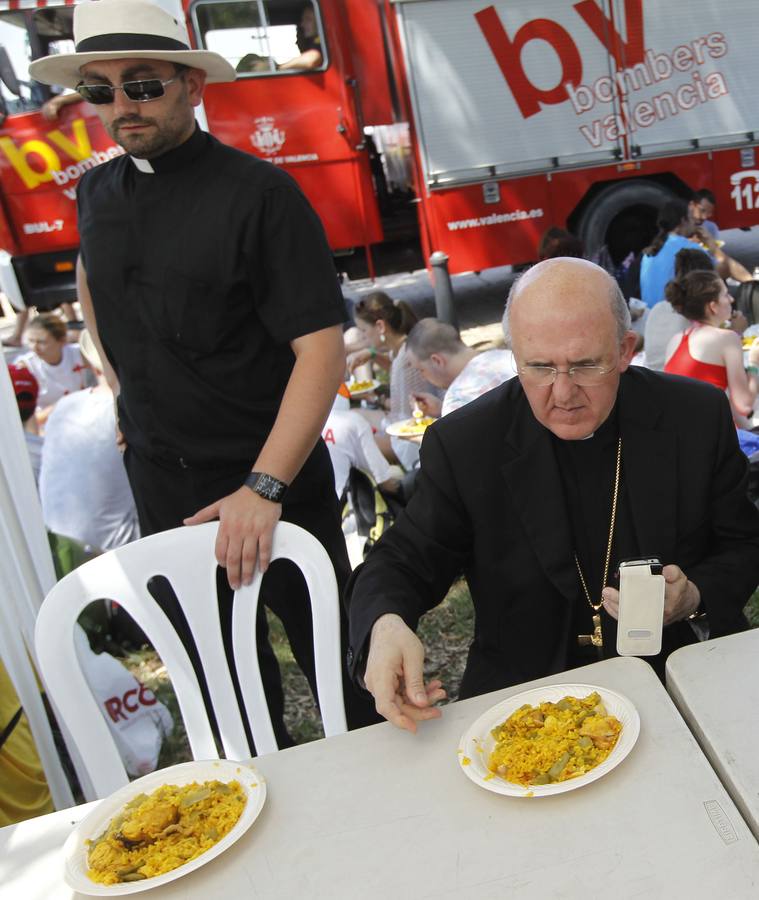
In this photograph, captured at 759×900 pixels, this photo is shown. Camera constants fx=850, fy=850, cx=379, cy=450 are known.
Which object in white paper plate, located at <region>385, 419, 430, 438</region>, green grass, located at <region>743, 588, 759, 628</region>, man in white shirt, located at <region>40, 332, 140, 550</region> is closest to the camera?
green grass, located at <region>743, 588, 759, 628</region>

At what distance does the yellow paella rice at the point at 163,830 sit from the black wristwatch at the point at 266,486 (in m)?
0.71

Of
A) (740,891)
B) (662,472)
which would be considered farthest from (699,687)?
(662,472)

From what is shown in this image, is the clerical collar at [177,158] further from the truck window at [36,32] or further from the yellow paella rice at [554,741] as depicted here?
the truck window at [36,32]

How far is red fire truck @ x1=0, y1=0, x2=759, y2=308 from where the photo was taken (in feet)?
24.0

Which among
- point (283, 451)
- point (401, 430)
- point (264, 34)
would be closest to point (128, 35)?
point (283, 451)

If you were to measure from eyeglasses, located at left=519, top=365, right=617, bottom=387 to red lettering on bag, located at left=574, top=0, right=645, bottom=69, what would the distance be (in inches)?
282

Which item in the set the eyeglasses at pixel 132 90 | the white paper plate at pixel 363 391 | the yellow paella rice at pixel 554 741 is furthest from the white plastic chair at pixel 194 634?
the white paper plate at pixel 363 391

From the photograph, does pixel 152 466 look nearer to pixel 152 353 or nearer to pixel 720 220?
pixel 152 353

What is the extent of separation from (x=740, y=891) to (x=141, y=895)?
76cm

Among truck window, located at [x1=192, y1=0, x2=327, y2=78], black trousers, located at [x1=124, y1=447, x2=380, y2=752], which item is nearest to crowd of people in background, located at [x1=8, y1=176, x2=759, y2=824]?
black trousers, located at [x1=124, y1=447, x2=380, y2=752]

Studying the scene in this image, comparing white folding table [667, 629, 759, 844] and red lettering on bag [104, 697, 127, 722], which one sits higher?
white folding table [667, 629, 759, 844]

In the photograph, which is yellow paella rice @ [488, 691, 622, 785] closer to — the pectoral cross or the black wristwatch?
the pectoral cross

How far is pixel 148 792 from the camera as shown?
4.42 ft

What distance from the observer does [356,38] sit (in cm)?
746
